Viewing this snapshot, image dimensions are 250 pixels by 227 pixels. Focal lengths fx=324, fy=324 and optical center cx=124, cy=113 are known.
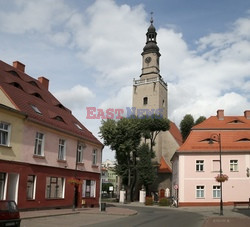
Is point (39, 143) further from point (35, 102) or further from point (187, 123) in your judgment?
point (187, 123)

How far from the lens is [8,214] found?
13.5 metres

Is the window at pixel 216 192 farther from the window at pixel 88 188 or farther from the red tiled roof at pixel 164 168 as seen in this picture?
the red tiled roof at pixel 164 168

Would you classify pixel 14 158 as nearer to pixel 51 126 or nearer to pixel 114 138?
pixel 51 126

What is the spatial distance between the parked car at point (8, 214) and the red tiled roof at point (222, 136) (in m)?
28.6

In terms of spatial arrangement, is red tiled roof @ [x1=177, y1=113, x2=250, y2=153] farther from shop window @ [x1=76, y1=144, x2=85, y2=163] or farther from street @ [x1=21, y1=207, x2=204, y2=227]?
street @ [x1=21, y1=207, x2=204, y2=227]

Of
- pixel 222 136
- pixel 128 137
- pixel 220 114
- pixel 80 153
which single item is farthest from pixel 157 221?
pixel 128 137

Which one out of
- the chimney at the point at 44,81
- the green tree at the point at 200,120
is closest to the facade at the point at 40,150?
the chimney at the point at 44,81

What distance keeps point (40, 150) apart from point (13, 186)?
3817 millimetres

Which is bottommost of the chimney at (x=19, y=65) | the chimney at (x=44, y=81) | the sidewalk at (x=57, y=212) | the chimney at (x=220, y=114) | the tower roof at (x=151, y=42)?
the sidewalk at (x=57, y=212)

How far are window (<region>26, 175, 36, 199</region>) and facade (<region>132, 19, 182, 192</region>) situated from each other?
36568 mm

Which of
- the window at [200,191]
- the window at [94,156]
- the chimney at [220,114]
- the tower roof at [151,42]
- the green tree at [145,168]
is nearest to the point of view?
the window at [94,156]

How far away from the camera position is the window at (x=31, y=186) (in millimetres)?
23594

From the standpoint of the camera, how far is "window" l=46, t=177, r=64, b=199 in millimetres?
25875

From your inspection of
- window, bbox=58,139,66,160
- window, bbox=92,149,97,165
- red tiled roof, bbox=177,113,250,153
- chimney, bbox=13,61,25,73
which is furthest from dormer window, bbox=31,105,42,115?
red tiled roof, bbox=177,113,250,153
